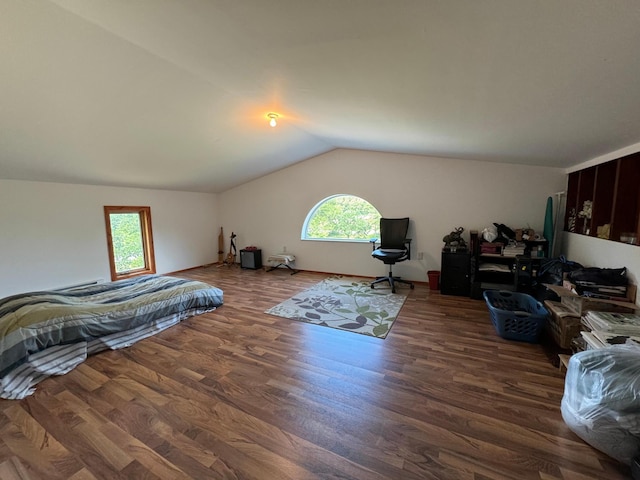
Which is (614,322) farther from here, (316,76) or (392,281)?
(316,76)

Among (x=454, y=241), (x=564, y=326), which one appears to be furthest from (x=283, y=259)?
(x=564, y=326)

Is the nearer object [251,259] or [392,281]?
[392,281]

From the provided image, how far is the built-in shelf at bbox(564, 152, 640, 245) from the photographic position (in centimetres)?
226

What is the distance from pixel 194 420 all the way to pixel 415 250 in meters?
3.93

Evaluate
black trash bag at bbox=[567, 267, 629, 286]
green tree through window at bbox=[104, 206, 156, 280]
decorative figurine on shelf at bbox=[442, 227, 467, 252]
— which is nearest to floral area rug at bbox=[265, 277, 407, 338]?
decorative figurine on shelf at bbox=[442, 227, 467, 252]

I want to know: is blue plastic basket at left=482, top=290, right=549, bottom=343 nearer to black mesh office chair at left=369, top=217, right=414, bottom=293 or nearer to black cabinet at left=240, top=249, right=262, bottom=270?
black mesh office chair at left=369, top=217, right=414, bottom=293

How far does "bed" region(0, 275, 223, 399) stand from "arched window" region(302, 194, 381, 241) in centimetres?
267

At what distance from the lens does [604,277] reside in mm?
2262

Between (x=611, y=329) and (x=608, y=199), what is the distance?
5.03ft

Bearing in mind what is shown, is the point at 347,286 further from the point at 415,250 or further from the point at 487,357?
the point at 487,357

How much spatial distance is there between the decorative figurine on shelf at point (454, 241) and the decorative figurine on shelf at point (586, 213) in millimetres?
1307

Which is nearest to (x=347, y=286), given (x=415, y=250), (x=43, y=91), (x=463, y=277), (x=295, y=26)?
(x=415, y=250)

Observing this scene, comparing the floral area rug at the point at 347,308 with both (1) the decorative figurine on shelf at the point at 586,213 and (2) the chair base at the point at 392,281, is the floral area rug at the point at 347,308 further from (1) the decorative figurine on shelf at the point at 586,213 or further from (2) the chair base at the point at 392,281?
(1) the decorative figurine on shelf at the point at 586,213

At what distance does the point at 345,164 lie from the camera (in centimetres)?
496
